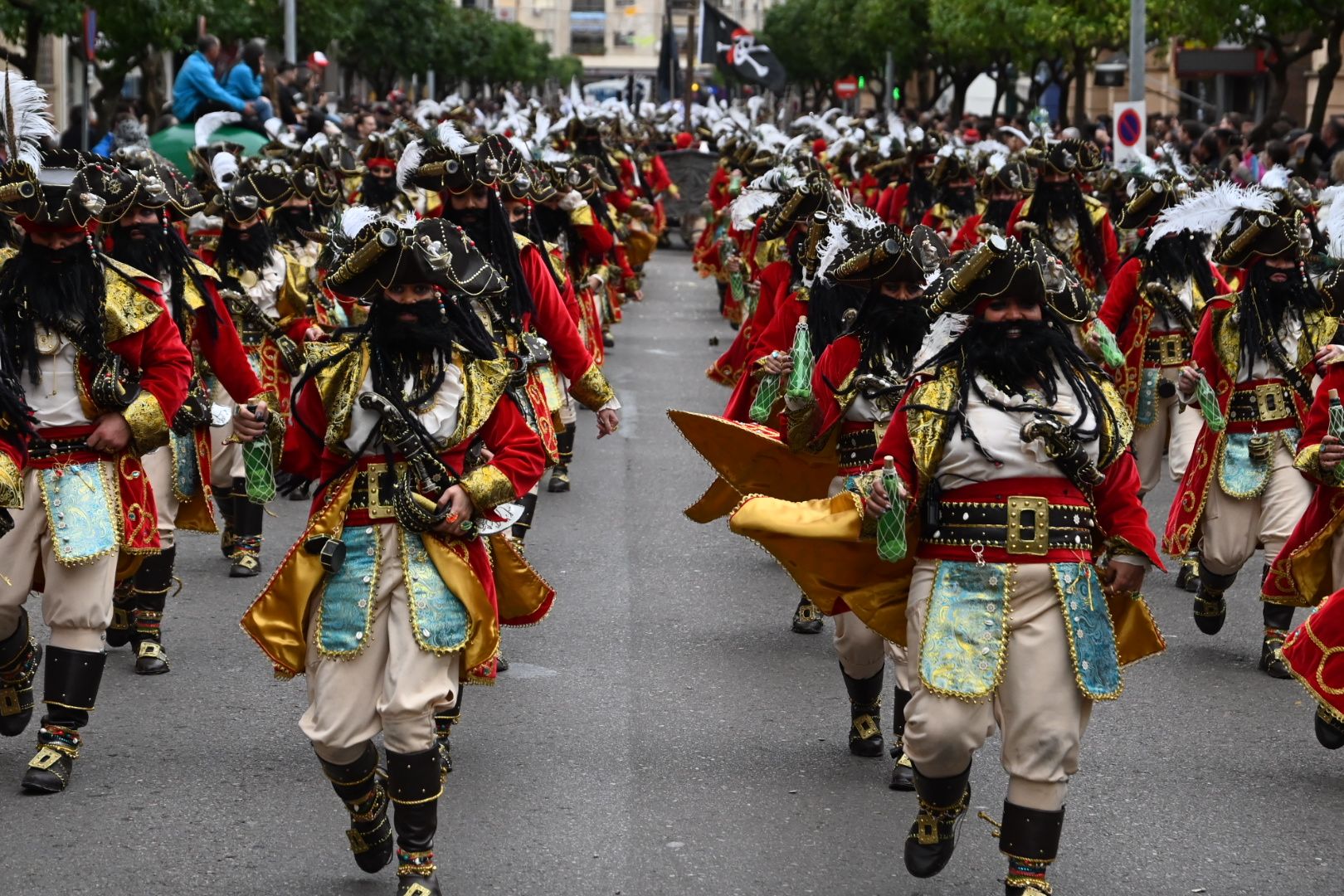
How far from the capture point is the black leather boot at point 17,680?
6.84 meters

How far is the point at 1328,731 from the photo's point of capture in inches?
276

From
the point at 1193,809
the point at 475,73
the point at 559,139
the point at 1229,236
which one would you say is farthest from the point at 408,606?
the point at 475,73

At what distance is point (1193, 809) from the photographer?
22.0 ft

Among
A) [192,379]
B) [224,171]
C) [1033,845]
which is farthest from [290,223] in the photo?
[1033,845]

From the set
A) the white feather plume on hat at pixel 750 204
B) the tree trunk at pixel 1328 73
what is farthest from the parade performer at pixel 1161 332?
the tree trunk at pixel 1328 73

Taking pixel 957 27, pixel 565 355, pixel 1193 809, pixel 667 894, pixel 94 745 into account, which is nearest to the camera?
pixel 667 894

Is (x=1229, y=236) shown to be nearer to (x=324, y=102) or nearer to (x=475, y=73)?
(x=324, y=102)

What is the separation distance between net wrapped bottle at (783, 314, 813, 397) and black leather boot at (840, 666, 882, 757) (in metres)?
0.95

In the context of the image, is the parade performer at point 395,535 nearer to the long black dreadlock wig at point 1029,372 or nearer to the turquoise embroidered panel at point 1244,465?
the long black dreadlock wig at point 1029,372

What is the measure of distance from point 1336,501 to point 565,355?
280 cm

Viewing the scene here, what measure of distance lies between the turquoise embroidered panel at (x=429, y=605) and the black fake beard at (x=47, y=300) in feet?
5.47

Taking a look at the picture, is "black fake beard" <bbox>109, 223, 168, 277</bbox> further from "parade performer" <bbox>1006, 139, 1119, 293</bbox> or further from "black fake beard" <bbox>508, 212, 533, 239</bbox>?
"parade performer" <bbox>1006, 139, 1119, 293</bbox>

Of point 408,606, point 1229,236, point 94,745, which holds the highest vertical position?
point 1229,236

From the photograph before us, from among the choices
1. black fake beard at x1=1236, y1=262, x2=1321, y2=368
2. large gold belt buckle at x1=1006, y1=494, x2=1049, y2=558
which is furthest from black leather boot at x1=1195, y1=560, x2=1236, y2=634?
large gold belt buckle at x1=1006, y1=494, x2=1049, y2=558
